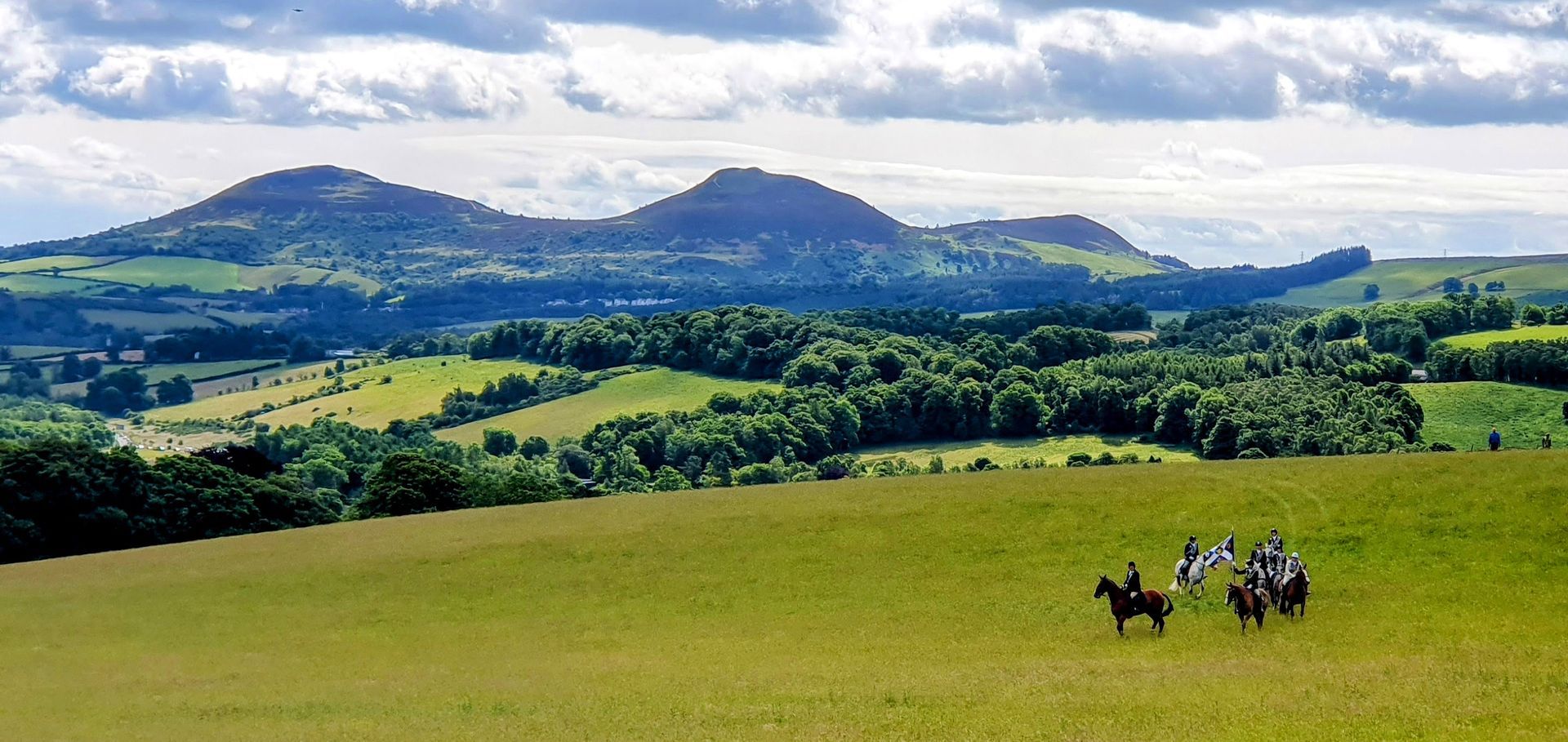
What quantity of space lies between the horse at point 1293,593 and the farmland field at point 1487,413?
103 m

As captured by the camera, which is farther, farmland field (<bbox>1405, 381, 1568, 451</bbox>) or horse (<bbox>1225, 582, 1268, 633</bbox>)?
farmland field (<bbox>1405, 381, 1568, 451</bbox>)

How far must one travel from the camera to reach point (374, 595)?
5641 centimetres

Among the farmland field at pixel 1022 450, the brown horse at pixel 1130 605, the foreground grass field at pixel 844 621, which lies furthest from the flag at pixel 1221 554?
the farmland field at pixel 1022 450

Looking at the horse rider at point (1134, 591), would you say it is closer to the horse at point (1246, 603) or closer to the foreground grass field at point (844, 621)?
the foreground grass field at point (844, 621)

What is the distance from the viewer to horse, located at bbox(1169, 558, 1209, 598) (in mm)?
44312

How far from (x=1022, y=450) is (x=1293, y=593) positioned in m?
117

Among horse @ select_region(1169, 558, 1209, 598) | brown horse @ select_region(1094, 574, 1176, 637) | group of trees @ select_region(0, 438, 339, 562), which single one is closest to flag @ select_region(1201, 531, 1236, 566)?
horse @ select_region(1169, 558, 1209, 598)

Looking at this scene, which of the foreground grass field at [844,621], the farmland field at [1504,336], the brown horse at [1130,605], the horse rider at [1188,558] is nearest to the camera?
the foreground grass field at [844,621]

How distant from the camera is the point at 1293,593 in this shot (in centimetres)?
4166

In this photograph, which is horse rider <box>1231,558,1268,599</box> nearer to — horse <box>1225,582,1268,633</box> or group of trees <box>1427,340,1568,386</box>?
horse <box>1225,582,1268,633</box>

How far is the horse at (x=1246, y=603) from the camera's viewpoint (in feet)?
132

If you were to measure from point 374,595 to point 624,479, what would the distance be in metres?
101

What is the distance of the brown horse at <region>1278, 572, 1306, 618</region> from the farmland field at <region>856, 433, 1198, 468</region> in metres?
102

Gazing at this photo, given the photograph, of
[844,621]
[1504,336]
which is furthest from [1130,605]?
[1504,336]
